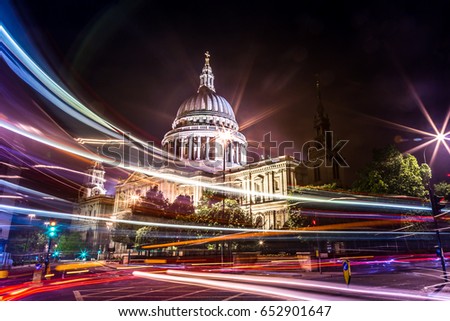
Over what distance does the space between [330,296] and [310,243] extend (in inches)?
1029

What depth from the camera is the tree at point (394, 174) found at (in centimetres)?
2919

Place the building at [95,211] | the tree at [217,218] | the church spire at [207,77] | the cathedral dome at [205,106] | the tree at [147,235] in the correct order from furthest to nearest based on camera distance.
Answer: the church spire at [207,77] < the cathedral dome at [205,106] < the building at [95,211] < the tree at [147,235] < the tree at [217,218]

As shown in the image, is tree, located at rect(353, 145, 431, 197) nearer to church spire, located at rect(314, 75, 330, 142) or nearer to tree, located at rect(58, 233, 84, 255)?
church spire, located at rect(314, 75, 330, 142)

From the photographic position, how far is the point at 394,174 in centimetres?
2995

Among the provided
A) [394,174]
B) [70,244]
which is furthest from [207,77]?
[394,174]

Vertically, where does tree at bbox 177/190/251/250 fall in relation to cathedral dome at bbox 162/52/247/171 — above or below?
below

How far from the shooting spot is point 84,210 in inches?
3971

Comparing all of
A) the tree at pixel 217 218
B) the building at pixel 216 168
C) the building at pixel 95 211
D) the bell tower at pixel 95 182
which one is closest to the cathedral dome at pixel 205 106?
the building at pixel 216 168

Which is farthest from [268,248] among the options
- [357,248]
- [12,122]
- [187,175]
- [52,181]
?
[187,175]

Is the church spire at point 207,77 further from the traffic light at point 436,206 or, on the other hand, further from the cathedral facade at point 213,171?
the traffic light at point 436,206

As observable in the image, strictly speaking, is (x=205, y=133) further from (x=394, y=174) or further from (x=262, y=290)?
(x=262, y=290)

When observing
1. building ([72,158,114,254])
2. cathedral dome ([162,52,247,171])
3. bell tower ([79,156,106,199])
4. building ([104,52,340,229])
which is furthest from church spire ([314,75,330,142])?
bell tower ([79,156,106,199])

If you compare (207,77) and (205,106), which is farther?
(207,77)

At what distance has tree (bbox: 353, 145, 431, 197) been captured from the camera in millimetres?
29188
